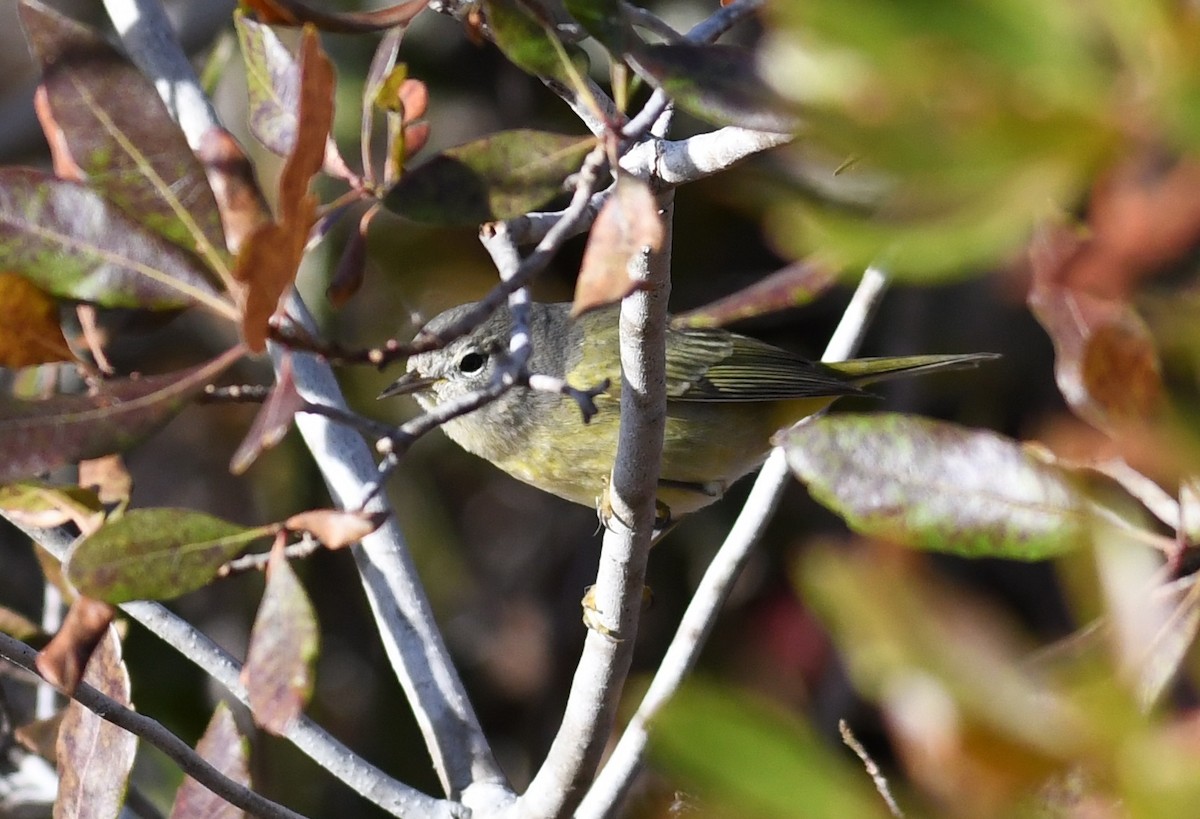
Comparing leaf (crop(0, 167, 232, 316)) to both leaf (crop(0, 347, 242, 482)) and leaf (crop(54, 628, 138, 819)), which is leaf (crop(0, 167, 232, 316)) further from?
leaf (crop(54, 628, 138, 819))

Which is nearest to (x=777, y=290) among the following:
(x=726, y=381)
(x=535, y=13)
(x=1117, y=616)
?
(x=535, y=13)

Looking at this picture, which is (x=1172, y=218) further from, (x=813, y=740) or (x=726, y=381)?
(x=726, y=381)

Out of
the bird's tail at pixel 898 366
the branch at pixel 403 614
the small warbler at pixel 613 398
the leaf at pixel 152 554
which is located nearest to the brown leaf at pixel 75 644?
the leaf at pixel 152 554

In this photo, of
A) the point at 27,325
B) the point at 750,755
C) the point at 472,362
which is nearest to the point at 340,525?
the point at 27,325

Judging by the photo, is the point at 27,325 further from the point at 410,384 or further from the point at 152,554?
the point at 410,384

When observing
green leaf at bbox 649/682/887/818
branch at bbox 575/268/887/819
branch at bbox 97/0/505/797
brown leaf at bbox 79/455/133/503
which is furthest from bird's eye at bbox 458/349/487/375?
green leaf at bbox 649/682/887/818

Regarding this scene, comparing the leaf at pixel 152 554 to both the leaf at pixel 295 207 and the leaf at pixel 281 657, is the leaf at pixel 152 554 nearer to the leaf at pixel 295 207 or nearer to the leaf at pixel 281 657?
the leaf at pixel 281 657

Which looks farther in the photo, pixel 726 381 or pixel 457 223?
pixel 726 381

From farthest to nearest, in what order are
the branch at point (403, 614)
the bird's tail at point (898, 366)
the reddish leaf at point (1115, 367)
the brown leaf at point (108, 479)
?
the bird's tail at point (898, 366)
the branch at point (403, 614)
the brown leaf at point (108, 479)
the reddish leaf at point (1115, 367)
